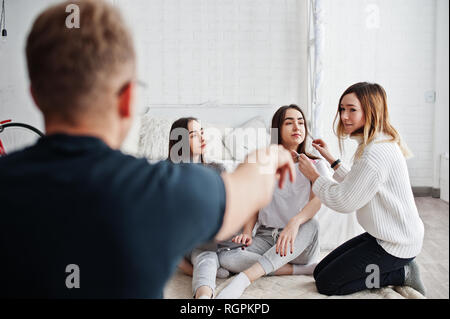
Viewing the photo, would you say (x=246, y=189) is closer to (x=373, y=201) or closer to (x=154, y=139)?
(x=373, y=201)

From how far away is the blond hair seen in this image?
1.43 feet

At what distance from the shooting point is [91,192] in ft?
1.34

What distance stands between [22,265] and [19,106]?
12.1 feet

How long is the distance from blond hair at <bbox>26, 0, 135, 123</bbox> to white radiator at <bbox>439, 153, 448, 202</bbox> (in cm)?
329

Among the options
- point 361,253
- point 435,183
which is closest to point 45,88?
point 361,253

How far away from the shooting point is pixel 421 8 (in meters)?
3.33

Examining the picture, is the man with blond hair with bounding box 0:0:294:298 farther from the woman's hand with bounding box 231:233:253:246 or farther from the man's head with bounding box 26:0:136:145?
the woman's hand with bounding box 231:233:253:246

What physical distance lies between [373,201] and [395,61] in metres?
2.46

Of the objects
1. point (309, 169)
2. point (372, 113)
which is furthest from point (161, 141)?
point (372, 113)

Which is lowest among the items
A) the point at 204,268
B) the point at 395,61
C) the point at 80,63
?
the point at 204,268

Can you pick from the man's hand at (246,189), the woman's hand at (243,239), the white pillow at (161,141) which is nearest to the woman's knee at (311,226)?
the woman's hand at (243,239)

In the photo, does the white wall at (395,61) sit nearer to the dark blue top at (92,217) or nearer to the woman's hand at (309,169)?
the woman's hand at (309,169)

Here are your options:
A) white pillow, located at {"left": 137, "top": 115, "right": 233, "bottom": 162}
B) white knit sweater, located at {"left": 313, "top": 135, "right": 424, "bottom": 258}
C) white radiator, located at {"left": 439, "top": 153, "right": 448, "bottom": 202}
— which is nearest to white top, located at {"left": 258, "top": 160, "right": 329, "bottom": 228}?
white knit sweater, located at {"left": 313, "top": 135, "right": 424, "bottom": 258}

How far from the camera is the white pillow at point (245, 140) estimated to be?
9.54ft
